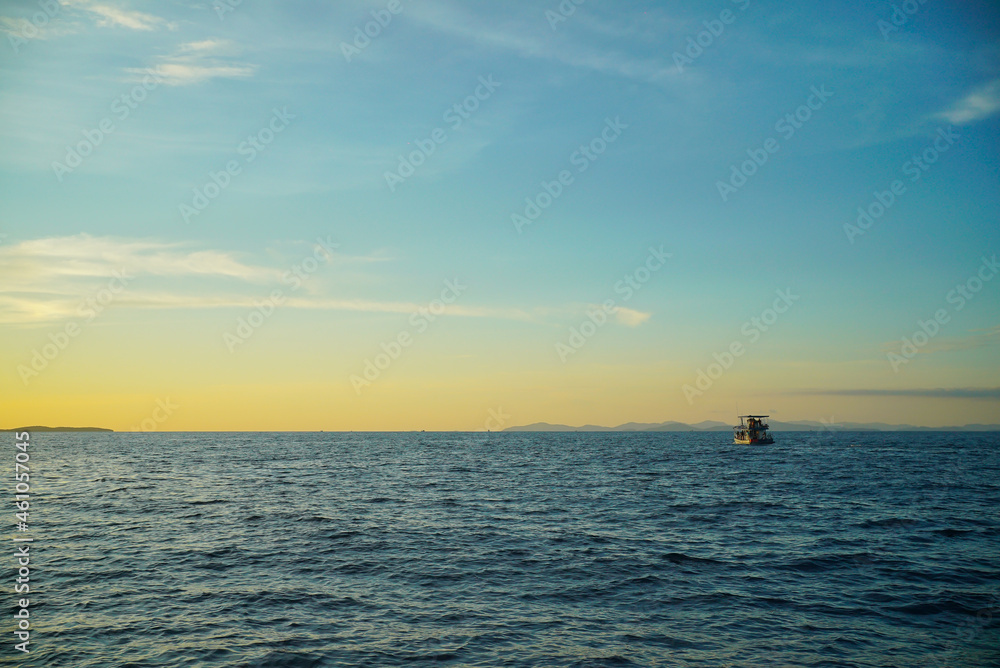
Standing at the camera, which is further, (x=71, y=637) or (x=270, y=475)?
(x=270, y=475)

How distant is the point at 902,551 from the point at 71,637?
31655 mm

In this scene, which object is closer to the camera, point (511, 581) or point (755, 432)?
point (511, 581)

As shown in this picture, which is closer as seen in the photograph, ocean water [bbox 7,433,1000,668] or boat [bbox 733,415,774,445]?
ocean water [bbox 7,433,1000,668]

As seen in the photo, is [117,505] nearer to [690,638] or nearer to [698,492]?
[690,638]

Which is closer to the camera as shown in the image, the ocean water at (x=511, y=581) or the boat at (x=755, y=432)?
the ocean water at (x=511, y=581)

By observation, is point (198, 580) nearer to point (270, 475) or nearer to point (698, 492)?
point (698, 492)

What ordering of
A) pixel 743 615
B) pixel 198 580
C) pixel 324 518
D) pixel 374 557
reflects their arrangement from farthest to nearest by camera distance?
pixel 324 518 → pixel 374 557 → pixel 198 580 → pixel 743 615

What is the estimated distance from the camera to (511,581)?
2008 cm

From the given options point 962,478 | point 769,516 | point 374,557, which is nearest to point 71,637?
point 374,557

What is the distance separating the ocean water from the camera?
47.6ft

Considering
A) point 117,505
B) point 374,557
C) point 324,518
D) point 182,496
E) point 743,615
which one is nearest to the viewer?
point 743,615

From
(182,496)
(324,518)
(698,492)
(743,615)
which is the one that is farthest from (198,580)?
(698,492)

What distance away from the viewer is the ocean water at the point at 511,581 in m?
14.5

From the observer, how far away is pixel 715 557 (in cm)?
2361
